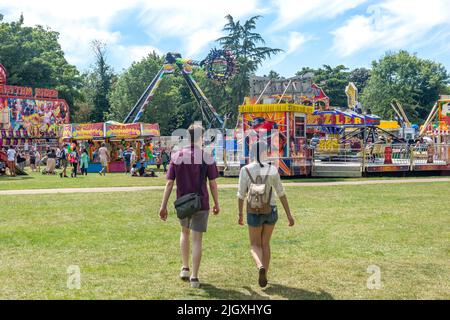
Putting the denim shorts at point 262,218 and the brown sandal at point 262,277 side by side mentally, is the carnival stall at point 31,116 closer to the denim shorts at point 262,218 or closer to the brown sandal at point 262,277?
the denim shorts at point 262,218

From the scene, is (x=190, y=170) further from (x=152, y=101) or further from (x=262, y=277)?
(x=152, y=101)

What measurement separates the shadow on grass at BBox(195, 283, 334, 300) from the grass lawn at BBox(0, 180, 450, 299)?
12mm

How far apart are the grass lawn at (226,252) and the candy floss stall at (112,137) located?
2028cm

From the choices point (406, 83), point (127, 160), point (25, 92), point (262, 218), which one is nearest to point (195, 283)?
point (262, 218)

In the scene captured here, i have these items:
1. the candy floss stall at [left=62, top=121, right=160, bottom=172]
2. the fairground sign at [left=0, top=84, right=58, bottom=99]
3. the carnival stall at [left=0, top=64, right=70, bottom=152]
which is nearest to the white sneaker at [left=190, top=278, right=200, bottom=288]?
the candy floss stall at [left=62, top=121, right=160, bottom=172]

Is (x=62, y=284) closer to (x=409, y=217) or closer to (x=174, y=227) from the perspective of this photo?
(x=174, y=227)

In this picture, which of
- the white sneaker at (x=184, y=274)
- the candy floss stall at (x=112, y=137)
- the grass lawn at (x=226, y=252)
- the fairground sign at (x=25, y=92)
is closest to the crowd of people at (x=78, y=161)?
the candy floss stall at (x=112, y=137)

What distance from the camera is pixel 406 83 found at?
3115 inches

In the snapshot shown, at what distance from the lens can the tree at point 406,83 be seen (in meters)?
75.6

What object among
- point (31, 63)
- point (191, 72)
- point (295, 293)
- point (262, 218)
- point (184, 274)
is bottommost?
point (295, 293)

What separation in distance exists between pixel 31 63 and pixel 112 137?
28.5 meters

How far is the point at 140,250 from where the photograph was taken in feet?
30.3

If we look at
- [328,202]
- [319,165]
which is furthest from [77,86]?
[328,202]

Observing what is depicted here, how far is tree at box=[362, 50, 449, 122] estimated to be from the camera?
7556 cm
